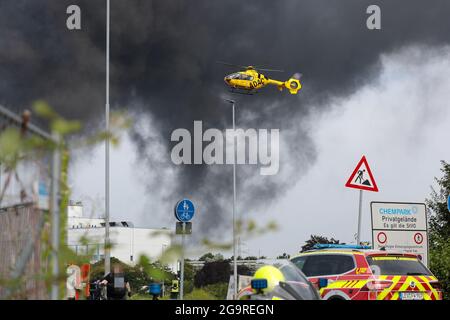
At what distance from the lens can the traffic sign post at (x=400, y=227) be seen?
2069cm

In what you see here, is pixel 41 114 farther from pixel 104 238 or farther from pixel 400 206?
pixel 400 206

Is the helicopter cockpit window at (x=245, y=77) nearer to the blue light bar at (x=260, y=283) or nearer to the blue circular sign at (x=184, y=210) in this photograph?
the blue circular sign at (x=184, y=210)

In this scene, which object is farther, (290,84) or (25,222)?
(290,84)

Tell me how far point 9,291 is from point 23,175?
0.68 metres

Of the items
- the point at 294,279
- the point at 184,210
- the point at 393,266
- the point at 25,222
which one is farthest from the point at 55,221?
the point at 184,210

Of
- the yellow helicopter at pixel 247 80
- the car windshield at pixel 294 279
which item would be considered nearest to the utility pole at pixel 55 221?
the car windshield at pixel 294 279

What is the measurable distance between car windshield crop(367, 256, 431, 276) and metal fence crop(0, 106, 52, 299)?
33.6 feet

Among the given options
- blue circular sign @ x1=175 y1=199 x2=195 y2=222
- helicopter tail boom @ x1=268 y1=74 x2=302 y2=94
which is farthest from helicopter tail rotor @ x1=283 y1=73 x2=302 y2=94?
blue circular sign @ x1=175 y1=199 x2=195 y2=222

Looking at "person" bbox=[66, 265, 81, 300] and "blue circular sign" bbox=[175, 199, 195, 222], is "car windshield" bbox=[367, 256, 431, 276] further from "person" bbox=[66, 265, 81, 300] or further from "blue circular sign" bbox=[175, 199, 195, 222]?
"person" bbox=[66, 265, 81, 300]

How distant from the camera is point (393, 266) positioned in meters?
14.8

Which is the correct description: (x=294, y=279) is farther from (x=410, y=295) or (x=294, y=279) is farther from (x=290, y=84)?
(x=290, y=84)

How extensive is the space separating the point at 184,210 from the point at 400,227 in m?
5.61
